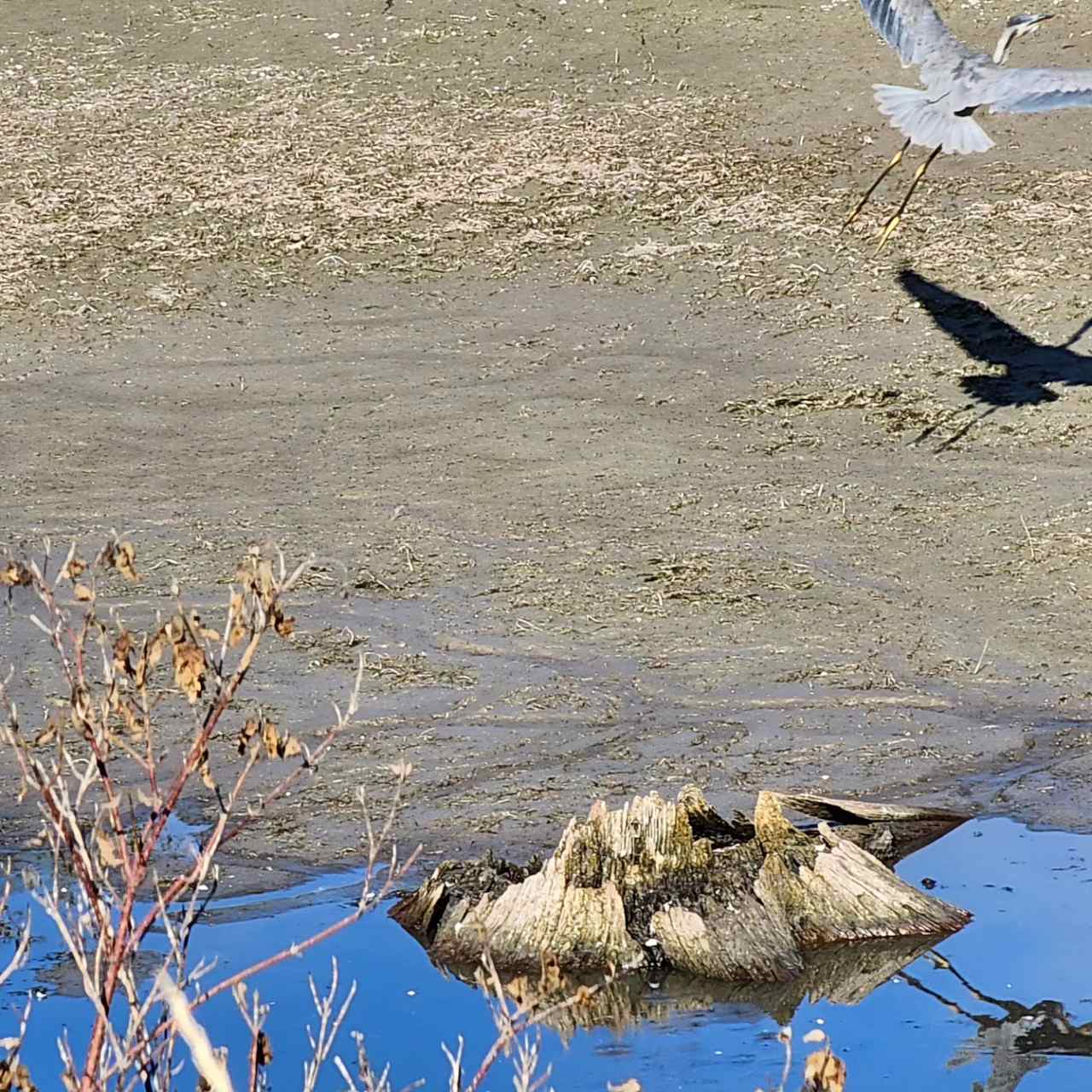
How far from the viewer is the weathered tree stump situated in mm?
6566

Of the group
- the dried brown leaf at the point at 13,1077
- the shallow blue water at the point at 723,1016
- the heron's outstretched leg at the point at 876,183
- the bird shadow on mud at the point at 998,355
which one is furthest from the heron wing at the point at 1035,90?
the dried brown leaf at the point at 13,1077

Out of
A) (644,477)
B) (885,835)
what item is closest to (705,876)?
(885,835)

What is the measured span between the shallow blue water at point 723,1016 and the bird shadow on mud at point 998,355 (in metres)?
5.05

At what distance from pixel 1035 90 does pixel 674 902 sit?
16.3 ft

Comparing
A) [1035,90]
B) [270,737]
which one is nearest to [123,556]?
[270,737]

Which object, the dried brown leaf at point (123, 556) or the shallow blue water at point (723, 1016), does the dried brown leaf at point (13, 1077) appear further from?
the shallow blue water at point (723, 1016)

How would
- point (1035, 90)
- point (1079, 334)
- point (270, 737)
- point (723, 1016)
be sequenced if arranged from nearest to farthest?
point (270, 737) → point (723, 1016) → point (1035, 90) → point (1079, 334)

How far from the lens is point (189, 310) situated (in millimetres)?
13484

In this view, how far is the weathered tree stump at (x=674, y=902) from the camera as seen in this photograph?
657 centimetres

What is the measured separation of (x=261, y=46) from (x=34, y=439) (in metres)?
6.55

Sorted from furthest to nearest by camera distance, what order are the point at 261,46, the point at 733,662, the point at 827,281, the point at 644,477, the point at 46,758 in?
Result: the point at 261,46, the point at 827,281, the point at 644,477, the point at 733,662, the point at 46,758

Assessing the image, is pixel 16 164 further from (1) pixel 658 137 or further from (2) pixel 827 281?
(2) pixel 827 281

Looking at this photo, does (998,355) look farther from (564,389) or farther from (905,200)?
(564,389)

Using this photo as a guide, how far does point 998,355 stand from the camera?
12414mm
